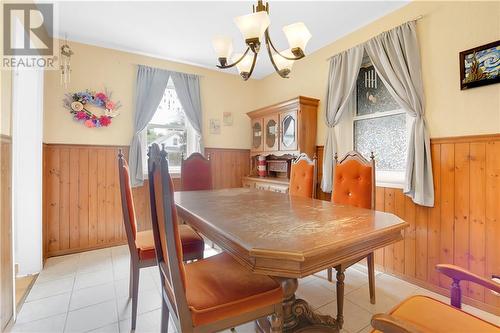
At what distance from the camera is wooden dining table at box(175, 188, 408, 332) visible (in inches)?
34.7

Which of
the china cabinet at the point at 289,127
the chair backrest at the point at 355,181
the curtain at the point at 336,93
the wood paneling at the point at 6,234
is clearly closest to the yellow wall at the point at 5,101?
the wood paneling at the point at 6,234

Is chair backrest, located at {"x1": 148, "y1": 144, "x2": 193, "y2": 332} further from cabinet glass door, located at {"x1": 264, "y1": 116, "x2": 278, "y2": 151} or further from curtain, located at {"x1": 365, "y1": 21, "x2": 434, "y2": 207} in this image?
cabinet glass door, located at {"x1": 264, "y1": 116, "x2": 278, "y2": 151}

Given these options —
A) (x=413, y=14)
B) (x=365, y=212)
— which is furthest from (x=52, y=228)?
(x=413, y=14)

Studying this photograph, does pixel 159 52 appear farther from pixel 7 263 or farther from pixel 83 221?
pixel 7 263

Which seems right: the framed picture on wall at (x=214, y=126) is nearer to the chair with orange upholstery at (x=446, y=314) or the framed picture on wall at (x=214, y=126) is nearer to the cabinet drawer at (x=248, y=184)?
the cabinet drawer at (x=248, y=184)

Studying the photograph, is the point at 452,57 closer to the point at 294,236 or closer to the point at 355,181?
the point at 355,181

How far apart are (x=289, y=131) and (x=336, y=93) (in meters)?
0.72

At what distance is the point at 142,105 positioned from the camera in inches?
126

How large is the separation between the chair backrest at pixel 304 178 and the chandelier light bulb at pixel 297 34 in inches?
43.6

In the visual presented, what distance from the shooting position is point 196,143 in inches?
146

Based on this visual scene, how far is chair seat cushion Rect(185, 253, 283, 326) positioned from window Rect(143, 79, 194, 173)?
2.57 m

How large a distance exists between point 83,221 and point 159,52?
2367mm

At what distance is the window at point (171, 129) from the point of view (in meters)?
3.48

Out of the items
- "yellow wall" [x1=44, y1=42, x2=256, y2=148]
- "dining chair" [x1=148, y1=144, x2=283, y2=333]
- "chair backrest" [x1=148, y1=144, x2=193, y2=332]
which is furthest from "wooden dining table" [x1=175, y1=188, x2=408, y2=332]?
"yellow wall" [x1=44, y1=42, x2=256, y2=148]
